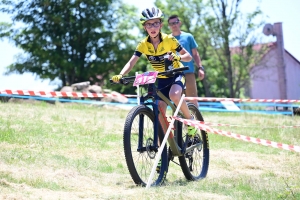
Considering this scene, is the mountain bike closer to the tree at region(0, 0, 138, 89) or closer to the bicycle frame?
the bicycle frame

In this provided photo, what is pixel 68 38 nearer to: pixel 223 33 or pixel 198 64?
pixel 223 33

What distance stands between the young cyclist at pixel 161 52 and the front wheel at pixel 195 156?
0.55ft

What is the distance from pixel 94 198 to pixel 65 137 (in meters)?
3.90

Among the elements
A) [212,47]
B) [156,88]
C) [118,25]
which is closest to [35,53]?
[118,25]

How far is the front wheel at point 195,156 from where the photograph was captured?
25.2 ft

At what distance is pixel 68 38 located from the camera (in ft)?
154

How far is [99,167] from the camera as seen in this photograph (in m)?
8.00

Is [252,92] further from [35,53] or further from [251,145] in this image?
[251,145]

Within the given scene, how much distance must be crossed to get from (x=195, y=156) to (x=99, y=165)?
1.29 metres

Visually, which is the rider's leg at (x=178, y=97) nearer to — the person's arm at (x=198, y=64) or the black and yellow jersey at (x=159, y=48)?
the black and yellow jersey at (x=159, y=48)

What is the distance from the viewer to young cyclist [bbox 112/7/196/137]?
7.34m

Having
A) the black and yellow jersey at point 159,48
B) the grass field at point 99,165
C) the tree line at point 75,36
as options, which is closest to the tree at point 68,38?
the tree line at point 75,36

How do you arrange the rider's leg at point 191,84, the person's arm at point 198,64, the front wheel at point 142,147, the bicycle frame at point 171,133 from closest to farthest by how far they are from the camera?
the front wheel at point 142,147, the bicycle frame at point 171,133, the person's arm at point 198,64, the rider's leg at point 191,84

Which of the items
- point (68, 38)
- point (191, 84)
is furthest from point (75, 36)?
point (191, 84)
